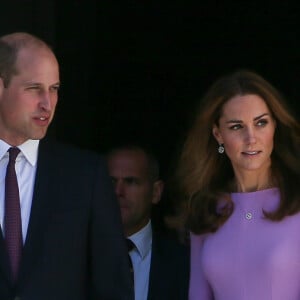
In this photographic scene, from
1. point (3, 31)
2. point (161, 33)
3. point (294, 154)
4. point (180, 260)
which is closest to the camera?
point (294, 154)

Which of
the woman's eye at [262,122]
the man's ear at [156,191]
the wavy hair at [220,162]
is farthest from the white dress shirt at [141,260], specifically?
the woman's eye at [262,122]

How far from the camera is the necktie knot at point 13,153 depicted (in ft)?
10.8

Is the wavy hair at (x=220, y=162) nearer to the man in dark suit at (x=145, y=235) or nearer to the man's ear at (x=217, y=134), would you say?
the man's ear at (x=217, y=134)

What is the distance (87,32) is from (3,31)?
0.84 metres

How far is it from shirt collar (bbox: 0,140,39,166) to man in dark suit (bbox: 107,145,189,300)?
888 mm

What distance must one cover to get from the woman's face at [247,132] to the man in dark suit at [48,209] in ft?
1.42

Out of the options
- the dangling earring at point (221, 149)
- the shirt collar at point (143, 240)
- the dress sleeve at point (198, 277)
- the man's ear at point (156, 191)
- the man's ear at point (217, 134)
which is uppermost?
the man's ear at point (217, 134)

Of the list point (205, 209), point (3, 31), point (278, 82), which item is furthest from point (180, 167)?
point (278, 82)

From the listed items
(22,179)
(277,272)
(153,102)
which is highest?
(153,102)

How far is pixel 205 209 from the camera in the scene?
3.61 metres

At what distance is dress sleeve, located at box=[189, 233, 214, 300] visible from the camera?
11.7ft

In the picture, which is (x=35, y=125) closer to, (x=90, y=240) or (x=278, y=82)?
(x=90, y=240)

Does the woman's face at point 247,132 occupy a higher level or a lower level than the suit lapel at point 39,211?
higher

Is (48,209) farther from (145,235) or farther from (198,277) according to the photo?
(145,235)
